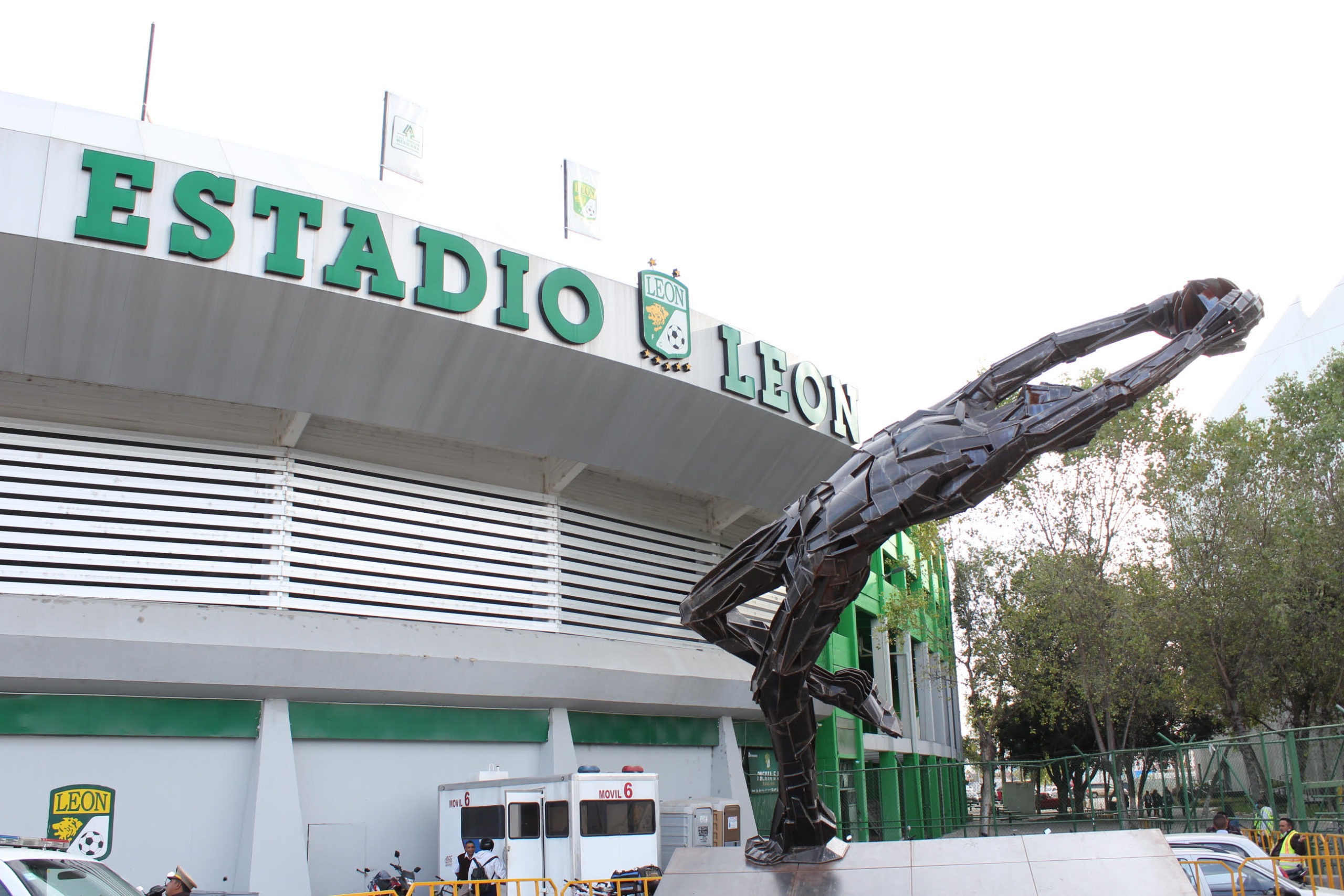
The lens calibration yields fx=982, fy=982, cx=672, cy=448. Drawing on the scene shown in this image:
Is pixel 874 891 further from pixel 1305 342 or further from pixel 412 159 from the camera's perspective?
pixel 1305 342

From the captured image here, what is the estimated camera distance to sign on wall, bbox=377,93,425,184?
22.6m

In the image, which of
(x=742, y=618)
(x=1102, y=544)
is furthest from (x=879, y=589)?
(x=742, y=618)

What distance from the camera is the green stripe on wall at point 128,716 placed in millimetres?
16719

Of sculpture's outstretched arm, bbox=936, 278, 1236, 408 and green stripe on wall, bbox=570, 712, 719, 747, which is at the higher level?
sculpture's outstretched arm, bbox=936, 278, 1236, 408

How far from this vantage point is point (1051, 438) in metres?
9.03

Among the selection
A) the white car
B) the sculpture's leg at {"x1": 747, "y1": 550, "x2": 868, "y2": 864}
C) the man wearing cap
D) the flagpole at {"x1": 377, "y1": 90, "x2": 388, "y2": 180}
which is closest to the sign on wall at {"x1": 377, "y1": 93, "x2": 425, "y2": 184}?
the flagpole at {"x1": 377, "y1": 90, "x2": 388, "y2": 180}

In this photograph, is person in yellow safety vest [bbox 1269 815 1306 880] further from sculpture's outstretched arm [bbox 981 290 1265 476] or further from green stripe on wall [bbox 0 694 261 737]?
green stripe on wall [bbox 0 694 261 737]

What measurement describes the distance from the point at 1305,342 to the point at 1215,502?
66.5 feet

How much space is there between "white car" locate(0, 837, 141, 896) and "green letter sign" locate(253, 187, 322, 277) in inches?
416

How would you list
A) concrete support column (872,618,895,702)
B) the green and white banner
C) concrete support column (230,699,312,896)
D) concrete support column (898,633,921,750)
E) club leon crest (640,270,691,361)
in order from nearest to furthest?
1. concrete support column (230,699,312,896)
2. club leon crest (640,270,691,361)
3. the green and white banner
4. concrete support column (872,618,895,702)
5. concrete support column (898,633,921,750)

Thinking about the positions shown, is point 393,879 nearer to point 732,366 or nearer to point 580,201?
point 732,366

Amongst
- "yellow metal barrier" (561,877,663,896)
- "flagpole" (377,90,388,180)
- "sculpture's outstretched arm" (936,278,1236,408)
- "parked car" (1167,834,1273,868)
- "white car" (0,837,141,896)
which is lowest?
"yellow metal barrier" (561,877,663,896)

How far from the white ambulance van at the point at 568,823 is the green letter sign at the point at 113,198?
36.3 feet

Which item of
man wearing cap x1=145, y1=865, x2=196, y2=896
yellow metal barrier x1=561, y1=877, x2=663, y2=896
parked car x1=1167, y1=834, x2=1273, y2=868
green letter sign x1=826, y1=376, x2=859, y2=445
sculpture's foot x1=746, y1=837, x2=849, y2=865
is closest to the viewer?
sculpture's foot x1=746, y1=837, x2=849, y2=865
